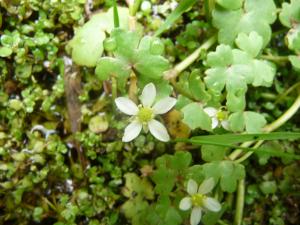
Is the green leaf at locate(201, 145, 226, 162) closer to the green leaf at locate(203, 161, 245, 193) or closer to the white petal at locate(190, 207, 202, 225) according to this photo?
the green leaf at locate(203, 161, 245, 193)

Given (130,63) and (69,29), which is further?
(69,29)

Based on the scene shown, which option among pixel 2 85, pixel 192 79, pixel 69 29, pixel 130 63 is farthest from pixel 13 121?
pixel 192 79

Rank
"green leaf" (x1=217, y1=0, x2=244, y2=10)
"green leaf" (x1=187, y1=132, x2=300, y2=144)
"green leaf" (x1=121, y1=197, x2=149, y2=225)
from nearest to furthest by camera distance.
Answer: "green leaf" (x1=187, y1=132, x2=300, y2=144) → "green leaf" (x1=217, y1=0, x2=244, y2=10) → "green leaf" (x1=121, y1=197, x2=149, y2=225)

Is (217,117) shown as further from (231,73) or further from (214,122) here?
(231,73)

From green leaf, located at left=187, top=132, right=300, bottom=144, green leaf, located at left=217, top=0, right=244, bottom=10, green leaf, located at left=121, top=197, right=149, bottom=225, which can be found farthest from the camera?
green leaf, located at left=121, top=197, right=149, bottom=225

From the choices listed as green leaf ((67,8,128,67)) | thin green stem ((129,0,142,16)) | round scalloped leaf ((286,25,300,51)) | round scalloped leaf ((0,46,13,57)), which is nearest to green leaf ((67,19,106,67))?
green leaf ((67,8,128,67))

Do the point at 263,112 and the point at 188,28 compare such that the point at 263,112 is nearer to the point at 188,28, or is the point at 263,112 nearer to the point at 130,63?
the point at 188,28
